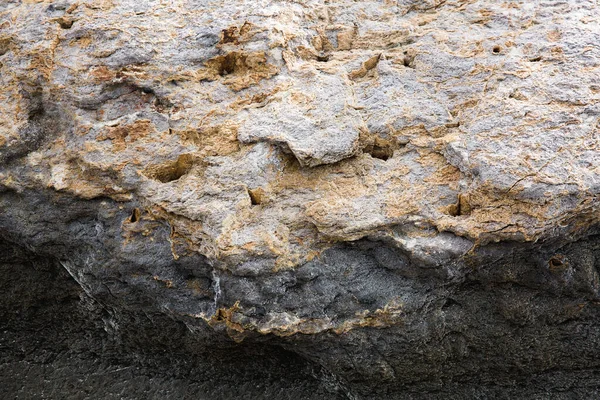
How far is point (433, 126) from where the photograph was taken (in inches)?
76.3

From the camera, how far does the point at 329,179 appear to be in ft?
6.32

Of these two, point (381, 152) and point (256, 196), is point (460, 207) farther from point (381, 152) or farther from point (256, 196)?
point (256, 196)

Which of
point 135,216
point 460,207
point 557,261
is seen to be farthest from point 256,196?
point 557,261

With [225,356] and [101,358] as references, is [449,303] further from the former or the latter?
[101,358]

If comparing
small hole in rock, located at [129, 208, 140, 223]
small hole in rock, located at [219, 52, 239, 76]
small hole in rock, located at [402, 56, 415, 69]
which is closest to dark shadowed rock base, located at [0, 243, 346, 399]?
small hole in rock, located at [129, 208, 140, 223]

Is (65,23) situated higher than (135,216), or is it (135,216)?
(65,23)

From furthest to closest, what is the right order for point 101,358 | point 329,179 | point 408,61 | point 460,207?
point 101,358 < point 408,61 < point 329,179 < point 460,207

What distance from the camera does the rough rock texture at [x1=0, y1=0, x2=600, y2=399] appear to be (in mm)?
1823

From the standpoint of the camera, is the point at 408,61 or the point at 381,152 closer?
the point at 381,152

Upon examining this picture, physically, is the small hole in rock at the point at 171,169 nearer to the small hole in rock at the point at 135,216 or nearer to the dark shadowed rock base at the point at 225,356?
the small hole in rock at the point at 135,216

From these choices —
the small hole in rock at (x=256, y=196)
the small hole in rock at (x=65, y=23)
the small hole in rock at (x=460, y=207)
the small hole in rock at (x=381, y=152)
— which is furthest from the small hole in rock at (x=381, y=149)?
the small hole in rock at (x=65, y=23)

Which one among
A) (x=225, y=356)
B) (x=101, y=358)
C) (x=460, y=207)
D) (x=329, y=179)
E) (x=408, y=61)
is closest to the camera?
(x=460, y=207)

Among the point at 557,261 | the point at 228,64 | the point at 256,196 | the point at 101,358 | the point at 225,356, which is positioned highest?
the point at 228,64

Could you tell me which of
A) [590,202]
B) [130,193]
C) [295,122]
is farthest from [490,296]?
[130,193]
